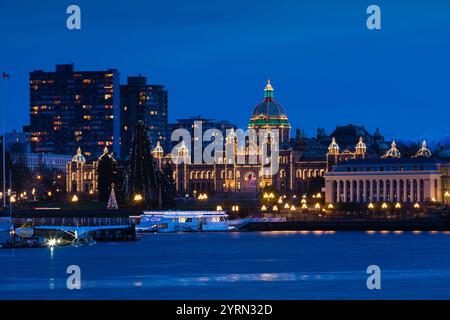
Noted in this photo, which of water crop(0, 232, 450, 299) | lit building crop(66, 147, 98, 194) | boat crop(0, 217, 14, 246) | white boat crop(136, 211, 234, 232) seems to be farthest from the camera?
lit building crop(66, 147, 98, 194)

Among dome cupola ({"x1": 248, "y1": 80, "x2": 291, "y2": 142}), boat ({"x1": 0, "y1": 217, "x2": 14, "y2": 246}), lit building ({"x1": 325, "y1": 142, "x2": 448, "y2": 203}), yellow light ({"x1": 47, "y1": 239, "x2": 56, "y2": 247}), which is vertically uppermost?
dome cupola ({"x1": 248, "y1": 80, "x2": 291, "y2": 142})

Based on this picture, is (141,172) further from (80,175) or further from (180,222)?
(80,175)

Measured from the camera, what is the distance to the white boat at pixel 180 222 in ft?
373

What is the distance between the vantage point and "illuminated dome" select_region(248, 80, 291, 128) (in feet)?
589

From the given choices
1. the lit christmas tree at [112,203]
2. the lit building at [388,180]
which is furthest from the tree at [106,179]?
the lit building at [388,180]

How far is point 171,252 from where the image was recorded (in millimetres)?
80562

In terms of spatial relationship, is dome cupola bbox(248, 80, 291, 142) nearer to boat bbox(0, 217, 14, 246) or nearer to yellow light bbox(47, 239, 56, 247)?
boat bbox(0, 217, 14, 246)

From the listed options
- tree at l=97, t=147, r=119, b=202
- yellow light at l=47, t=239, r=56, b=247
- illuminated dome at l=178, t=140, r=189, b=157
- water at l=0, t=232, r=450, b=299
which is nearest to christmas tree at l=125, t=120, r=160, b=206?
tree at l=97, t=147, r=119, b=202

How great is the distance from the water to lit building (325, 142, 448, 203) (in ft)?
147

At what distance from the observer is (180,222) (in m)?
116

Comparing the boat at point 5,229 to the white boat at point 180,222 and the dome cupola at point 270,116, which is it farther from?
the dome cupola at point 270,116

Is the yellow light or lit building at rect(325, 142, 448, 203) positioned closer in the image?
the yellow light
